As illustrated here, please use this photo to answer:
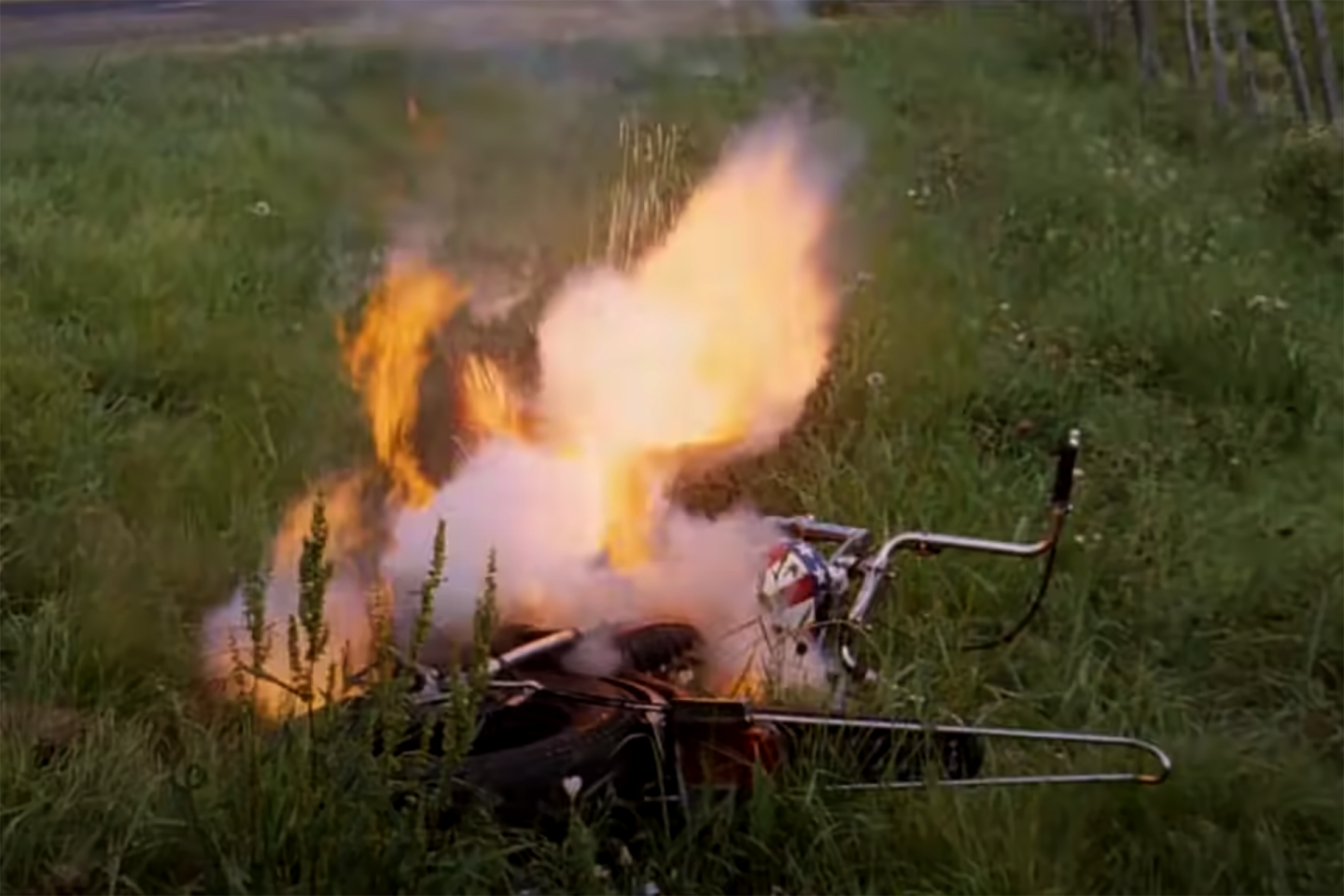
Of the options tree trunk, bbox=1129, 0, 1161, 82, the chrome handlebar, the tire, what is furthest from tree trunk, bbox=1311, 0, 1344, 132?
the tire

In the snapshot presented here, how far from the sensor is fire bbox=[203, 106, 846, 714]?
3.70m

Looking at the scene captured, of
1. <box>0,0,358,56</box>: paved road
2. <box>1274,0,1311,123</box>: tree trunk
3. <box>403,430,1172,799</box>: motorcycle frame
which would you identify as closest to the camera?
<box>403,430,1172,799</box>: motorcycle frame

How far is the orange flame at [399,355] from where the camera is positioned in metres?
4.33

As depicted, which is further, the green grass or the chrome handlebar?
the chrome handlebar

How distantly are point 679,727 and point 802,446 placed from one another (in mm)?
1943

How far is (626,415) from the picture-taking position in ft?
14.4

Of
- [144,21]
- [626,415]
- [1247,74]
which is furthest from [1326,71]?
[144,21]

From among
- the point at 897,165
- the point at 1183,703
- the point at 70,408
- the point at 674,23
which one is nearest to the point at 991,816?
the point at 1183,703

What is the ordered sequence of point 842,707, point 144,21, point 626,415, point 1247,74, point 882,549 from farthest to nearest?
point 144,21, point 1247,74, point 626,415, point 882,549, point 842,707

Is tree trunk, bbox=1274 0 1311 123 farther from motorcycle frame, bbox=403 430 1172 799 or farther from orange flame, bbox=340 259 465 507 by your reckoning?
motorcycle frame, bbox=403 430 1172 799

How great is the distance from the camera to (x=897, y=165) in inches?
336

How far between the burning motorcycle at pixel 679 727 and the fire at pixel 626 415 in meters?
0.16

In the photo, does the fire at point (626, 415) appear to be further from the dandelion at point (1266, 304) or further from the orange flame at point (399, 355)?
the dandelion at point (1266, 304)

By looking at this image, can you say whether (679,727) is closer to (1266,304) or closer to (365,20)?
→ (1266,304)
